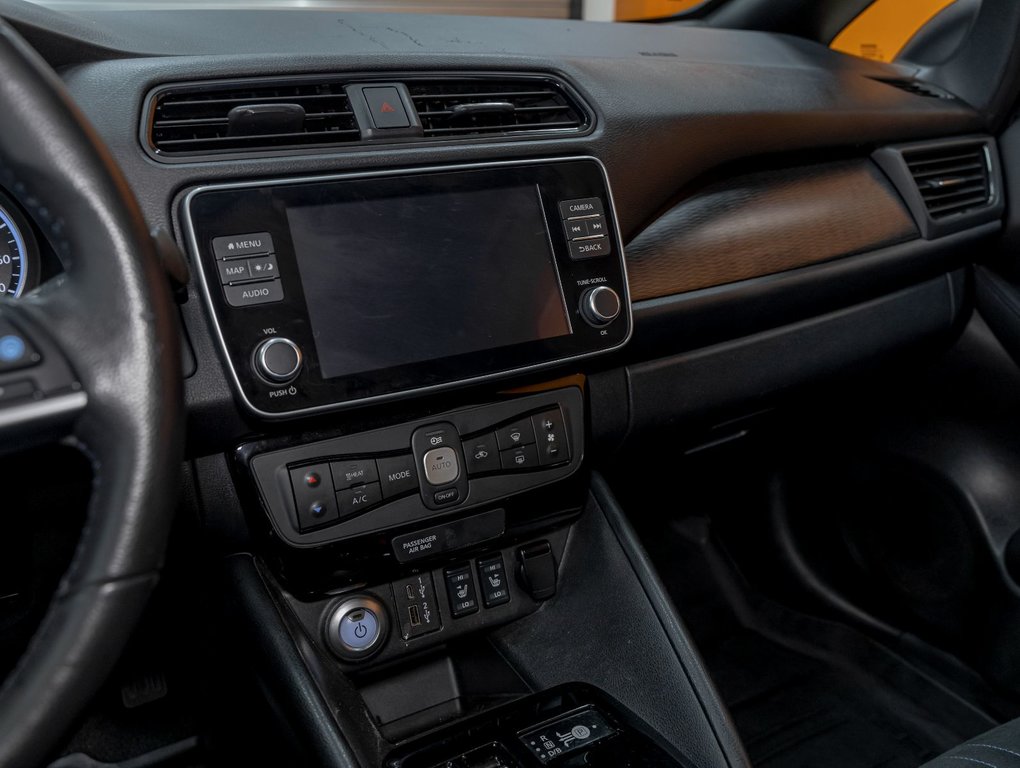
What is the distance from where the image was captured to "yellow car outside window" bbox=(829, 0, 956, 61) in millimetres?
1879

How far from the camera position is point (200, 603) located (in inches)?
41.1

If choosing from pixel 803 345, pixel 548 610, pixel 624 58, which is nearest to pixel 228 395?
pixel 548 610

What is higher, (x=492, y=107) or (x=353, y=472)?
(x=492, y=107)

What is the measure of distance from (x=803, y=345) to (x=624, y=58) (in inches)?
19.6

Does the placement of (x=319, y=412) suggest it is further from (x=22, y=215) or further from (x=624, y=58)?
(x=624, y=58)

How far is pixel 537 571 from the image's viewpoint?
3.51 ft

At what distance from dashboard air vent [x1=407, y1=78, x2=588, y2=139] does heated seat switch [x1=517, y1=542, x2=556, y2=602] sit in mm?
470

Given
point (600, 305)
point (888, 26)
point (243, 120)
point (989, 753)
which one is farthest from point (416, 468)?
point (888, 26)

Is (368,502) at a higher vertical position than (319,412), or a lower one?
lower

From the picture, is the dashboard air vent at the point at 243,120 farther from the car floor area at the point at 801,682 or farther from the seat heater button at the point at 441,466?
the car floor area at the point at 801,682

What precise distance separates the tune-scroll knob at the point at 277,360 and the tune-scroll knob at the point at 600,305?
1.06 ft

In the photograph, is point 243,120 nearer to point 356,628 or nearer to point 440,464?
point 440,464

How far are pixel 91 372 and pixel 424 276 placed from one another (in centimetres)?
41

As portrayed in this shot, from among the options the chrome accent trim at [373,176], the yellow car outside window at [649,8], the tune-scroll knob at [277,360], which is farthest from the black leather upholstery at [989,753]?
the yellow car outside window at [649,8]
